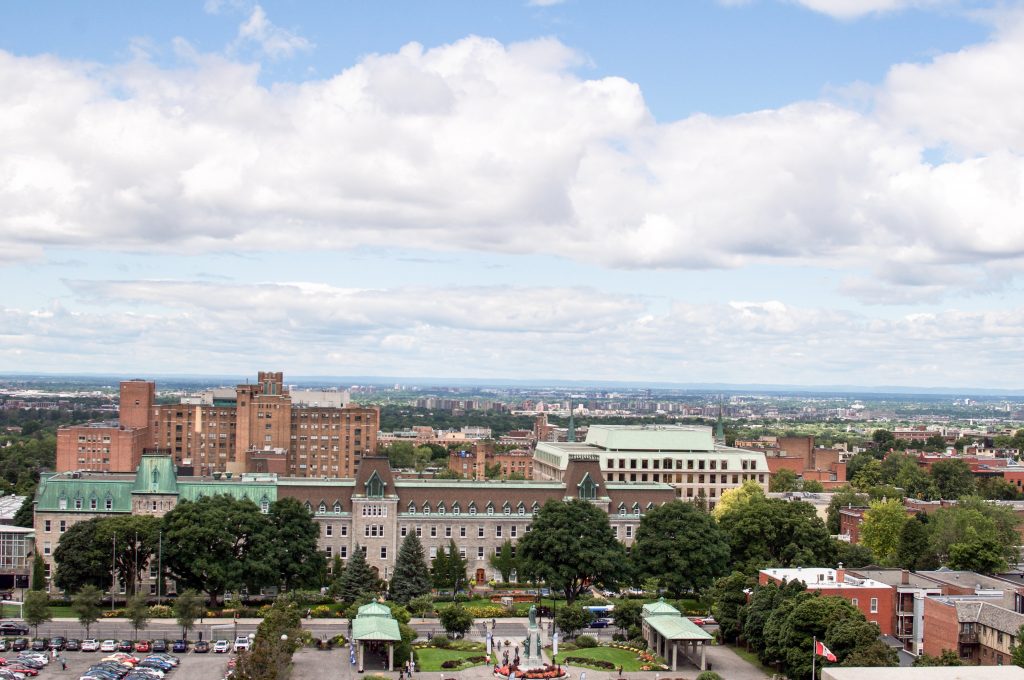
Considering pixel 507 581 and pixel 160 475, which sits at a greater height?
pixel 160 475

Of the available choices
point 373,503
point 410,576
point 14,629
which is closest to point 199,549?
point 14,629

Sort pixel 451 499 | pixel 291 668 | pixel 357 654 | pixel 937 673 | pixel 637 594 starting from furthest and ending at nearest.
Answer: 1. pixel 451 499
2. pixel 637 594
3. pixel 357 654
4. pixel 291 668
5. pixel 937 673

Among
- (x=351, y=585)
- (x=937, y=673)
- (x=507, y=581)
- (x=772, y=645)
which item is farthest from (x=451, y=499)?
(x=937, y=673)

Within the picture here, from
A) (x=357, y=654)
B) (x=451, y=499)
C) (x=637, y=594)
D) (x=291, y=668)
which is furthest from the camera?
(x=451, y=499)

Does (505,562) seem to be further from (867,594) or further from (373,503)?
(867,594)

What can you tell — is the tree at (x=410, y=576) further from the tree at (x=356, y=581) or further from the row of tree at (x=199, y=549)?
the row of tree at (x=199, y=549)

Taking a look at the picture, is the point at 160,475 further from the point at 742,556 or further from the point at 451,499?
the point at 742,556
